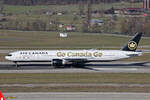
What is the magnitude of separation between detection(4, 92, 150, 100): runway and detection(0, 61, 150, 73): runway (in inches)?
726

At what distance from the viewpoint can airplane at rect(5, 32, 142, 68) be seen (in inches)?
2441

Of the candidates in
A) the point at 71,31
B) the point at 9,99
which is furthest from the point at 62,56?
the point at 71,31

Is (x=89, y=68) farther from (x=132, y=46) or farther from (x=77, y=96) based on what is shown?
(x=77, y=96)

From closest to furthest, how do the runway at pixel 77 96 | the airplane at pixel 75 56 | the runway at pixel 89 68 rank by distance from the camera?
the runway at pixel 77 96
the runway at pixel 89 68
the airplane at pixel 75 56

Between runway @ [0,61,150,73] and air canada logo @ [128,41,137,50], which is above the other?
air canada logo @ [128,41,137,50]

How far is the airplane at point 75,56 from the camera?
6200cm

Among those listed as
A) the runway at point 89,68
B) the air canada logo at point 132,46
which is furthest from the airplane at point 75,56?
the runway at point 89,68

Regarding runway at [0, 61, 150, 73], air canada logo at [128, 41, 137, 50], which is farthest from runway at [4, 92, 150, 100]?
air canada logo at [128, 41, 137, 50]

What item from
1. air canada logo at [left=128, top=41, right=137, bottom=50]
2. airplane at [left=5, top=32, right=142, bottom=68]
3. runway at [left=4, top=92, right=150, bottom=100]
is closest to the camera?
runway at [left=4, top=92, right=150, bottom=100]

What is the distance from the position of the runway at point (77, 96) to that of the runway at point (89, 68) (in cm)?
1845

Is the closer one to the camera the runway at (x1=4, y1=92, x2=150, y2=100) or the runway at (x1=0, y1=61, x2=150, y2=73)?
the runway at (x1=4, y1=92, x2=150, y2=100)

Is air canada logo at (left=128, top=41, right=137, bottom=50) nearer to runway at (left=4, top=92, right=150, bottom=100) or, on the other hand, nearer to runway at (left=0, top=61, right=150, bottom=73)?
runway at (left=0, top=61, right=150, bottom=73)

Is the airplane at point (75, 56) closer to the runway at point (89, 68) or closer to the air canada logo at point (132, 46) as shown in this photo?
the air canada logo at point (132, 46)

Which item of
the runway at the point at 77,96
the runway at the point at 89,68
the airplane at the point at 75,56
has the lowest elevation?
the runway at the point at 89,68
